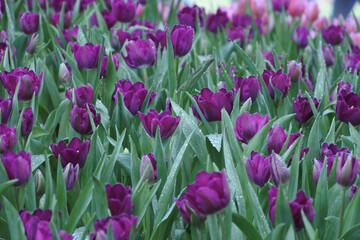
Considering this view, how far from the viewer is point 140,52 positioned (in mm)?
1647

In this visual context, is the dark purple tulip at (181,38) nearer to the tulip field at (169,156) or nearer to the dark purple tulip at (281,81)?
the tulip field at (169,156)

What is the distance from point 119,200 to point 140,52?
0.72 m

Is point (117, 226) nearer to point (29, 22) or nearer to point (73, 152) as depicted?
point (73, 152)

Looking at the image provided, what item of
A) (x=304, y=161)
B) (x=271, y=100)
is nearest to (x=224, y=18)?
(x=271, y=100)

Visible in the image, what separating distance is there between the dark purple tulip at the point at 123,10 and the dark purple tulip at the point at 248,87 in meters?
0.91

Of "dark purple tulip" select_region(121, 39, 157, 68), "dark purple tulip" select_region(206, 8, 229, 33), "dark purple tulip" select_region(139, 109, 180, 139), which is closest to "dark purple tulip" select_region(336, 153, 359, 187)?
"dark purple tulip" select_region(139, 109, 180, 139)

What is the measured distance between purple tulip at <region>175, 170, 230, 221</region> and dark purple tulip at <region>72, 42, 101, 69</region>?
2.54ft

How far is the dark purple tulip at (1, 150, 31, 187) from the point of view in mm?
1083

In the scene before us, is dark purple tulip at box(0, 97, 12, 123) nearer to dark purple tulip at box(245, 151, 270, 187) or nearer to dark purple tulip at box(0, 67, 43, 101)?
dark purple tulip at box(0, 67, 43, 101)

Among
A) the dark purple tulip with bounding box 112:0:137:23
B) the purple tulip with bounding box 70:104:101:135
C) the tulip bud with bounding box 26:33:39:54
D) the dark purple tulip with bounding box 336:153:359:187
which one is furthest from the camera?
the dark purple tulip with bounding box 112:0:137:23

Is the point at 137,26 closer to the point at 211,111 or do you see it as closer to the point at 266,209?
the point at 211,111

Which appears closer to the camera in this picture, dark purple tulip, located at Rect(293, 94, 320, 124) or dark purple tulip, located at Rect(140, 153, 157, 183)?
dark purple tulip, located at Rect(140, 153, 157, 183)

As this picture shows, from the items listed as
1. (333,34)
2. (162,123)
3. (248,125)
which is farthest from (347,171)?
(333,34)

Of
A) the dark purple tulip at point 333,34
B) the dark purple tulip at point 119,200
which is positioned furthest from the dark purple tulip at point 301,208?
the dark purple tulip at point 333,34
